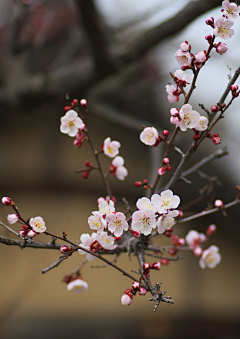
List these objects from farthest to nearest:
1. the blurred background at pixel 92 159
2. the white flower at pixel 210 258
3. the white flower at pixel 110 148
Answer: the blurred background at pixel 92 159, the white flower at pixel 210 258, the white flower at pixel 110 148

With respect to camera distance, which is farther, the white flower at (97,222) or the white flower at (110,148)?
the white flower at (110,148)

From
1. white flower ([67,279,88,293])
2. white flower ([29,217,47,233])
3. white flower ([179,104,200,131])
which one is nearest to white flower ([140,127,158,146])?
white flower ([179,104,200,131])

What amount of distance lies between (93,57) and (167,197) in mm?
1269

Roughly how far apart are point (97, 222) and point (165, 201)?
0.14 m

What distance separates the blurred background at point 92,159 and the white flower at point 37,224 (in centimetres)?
70

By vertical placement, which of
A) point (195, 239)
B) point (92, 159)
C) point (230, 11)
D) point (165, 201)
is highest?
point (92, 159)

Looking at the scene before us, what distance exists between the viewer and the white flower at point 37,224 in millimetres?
509

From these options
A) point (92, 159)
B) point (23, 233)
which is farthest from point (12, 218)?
point (92, 159)

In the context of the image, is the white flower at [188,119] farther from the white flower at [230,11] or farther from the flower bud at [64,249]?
the flower bud at [64,249]

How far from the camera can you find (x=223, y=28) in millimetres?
522

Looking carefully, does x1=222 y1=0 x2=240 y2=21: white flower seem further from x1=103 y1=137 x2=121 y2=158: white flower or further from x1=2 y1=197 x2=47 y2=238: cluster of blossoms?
x1=2 y1=197 x2=47 y2=238: cluster of blossoms

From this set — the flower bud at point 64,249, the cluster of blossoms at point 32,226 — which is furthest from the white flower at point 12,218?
the flower bud at point 64,249

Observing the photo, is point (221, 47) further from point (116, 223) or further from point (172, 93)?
point (116, 223)

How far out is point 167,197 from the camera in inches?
20.5
